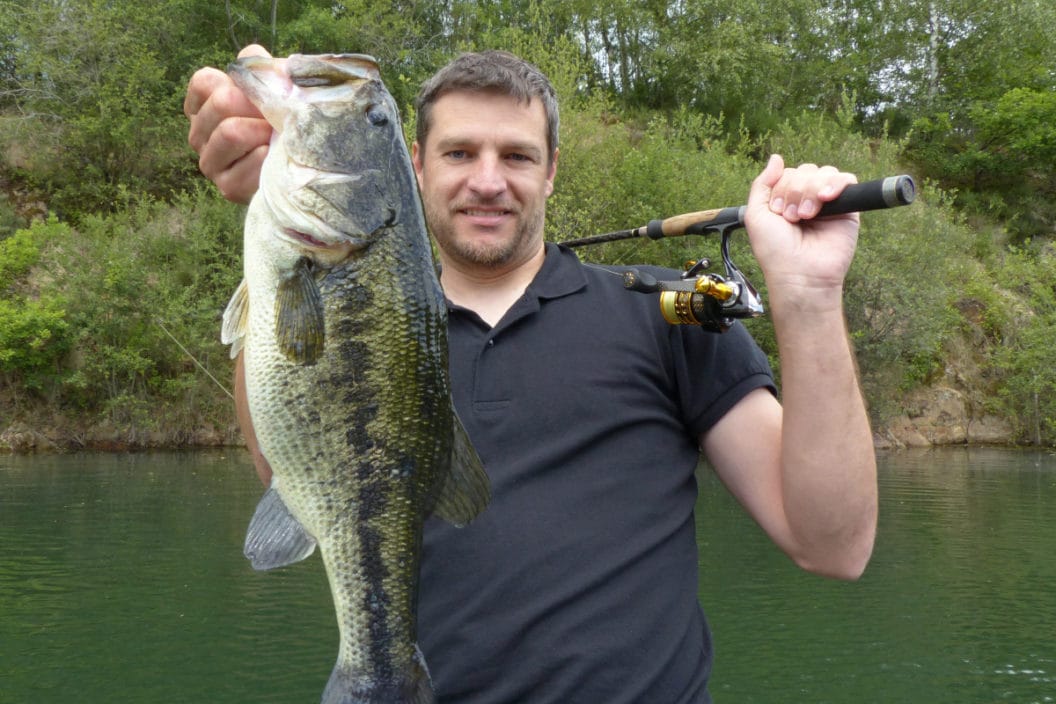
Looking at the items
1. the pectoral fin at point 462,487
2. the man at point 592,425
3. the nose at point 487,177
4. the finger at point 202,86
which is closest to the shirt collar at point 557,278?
the man at point 592,425

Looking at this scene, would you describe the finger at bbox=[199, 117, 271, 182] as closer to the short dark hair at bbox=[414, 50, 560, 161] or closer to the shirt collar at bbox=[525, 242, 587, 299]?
the short dark hair at bbox=[414, 50, 560, 161]

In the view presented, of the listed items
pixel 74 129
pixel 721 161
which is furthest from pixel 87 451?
pixel 721 161

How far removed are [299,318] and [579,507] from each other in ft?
2.81

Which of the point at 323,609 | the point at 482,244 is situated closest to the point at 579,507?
the point at 482,244

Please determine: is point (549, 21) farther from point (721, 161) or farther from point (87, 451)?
point (87, 451)

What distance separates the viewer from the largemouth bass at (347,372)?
213 centimetres

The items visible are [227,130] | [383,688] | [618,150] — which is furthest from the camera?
[618,150]

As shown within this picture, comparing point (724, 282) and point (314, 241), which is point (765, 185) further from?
point (314, 241)

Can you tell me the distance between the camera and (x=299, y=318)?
2.11m

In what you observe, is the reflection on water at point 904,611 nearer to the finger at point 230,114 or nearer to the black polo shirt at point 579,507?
the black polo shirt at point 579,507

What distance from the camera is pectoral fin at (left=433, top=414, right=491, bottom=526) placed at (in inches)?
87.6

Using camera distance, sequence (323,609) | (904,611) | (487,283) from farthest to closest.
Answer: (904,611) → (323,609) → (487,283)

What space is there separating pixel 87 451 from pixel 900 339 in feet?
81.3

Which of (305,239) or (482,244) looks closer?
(305,239)
